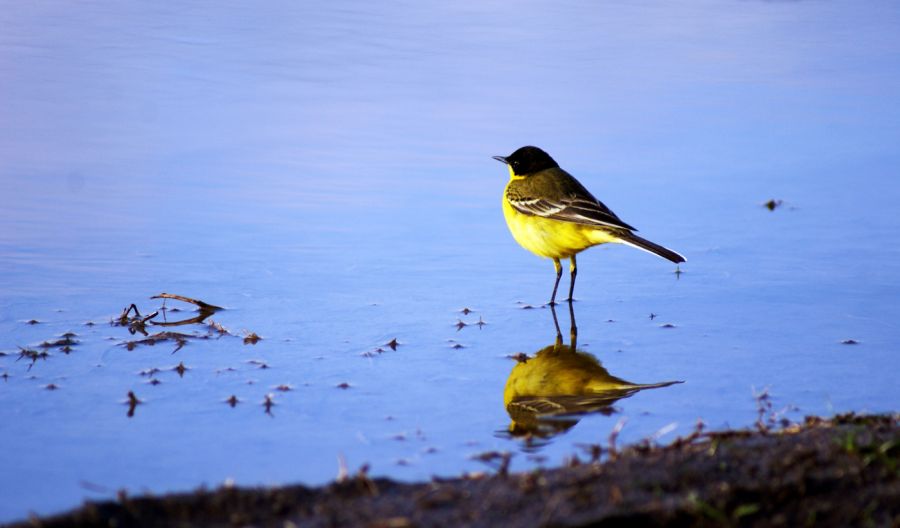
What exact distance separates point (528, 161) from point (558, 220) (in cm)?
122

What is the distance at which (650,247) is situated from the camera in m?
8.42

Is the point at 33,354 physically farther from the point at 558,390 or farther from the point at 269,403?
→ the point at 558,390

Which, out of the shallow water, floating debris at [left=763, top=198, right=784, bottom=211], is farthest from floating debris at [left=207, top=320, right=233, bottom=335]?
floating debris at [left=763, top=198, right=784, bottom=211]

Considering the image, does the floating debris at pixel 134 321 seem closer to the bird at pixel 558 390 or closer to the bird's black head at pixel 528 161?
the bird at pixel 558 390

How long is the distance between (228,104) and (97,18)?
19.2 feet

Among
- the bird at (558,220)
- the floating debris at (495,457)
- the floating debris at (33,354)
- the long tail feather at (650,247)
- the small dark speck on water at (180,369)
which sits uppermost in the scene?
the bird at (558,220)

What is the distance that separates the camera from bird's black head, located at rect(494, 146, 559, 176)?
10266mm

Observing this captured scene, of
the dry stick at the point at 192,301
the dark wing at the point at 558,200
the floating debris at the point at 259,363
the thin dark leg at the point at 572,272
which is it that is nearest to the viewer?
the floating debris at the point at 259,363

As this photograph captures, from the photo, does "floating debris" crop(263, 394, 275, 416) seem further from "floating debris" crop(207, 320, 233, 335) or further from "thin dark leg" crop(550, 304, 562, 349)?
"thin dark leg" crop(550, 304, 562, 349)

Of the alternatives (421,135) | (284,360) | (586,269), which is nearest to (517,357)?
(284,360)

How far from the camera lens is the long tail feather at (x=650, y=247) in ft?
27.3

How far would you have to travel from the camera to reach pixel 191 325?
7512 millimetres

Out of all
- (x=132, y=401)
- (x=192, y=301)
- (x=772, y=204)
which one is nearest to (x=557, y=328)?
(x=192, y=301)

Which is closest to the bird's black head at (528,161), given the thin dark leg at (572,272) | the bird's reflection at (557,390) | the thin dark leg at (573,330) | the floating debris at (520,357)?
the thin dark leg at (572,272)
